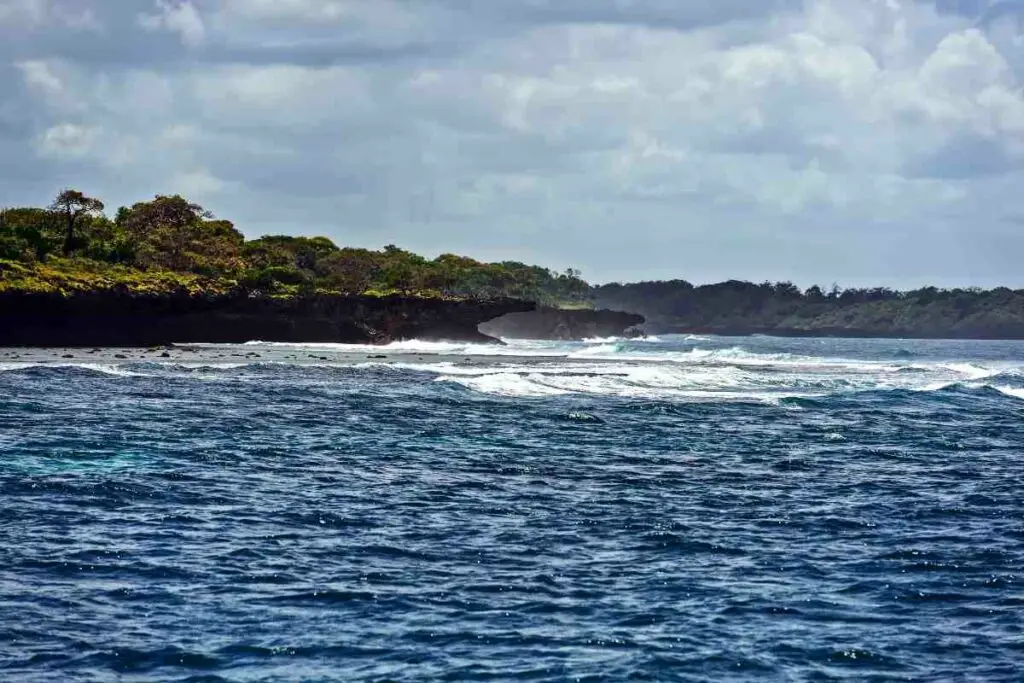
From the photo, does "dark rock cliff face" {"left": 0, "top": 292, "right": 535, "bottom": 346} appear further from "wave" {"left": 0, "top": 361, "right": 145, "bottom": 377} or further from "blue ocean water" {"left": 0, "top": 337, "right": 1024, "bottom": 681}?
"blue ocean water" {"left": 0, "top": 337, "right": 1024, "bottom": 681}

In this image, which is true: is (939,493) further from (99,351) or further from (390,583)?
(99,351)

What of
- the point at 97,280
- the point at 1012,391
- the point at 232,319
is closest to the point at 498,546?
the point at 1012,391

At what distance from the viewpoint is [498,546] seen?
24844 millimetres

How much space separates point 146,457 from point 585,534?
1432 cm

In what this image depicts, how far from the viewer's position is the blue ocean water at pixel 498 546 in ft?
59.5

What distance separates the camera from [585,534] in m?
26.2

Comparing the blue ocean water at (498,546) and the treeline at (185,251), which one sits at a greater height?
the treeline at (185,251)

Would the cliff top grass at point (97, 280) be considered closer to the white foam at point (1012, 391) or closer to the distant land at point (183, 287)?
the distant land at point (183, 287)

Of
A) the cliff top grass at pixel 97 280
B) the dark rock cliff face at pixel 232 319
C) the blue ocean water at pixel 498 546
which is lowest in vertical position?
the blue ocean water at pixel 498 546

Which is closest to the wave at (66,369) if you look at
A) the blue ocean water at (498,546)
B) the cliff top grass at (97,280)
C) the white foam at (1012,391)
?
the blue ocean water at (498,546)

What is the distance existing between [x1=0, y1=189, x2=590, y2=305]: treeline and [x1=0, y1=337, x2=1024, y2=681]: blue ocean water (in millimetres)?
72986

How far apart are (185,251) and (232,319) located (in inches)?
954

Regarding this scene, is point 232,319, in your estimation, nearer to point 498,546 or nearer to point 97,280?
point 97,280

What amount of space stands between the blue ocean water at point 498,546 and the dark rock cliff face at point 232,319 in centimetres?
5168
